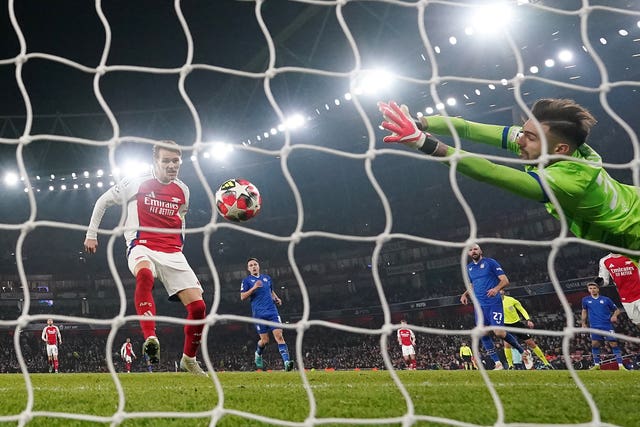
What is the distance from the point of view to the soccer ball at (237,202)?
518 cm

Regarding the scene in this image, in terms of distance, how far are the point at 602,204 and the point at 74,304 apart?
33652 millimetres

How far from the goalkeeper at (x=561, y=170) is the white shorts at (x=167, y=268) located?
266 cm

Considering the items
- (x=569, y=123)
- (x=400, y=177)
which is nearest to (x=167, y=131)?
(x=400, y=177)

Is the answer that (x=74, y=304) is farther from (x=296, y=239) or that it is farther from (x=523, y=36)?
(x=296, y=239)

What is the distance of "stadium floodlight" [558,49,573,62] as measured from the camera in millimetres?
18859

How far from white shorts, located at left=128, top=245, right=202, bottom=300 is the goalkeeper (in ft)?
8.72

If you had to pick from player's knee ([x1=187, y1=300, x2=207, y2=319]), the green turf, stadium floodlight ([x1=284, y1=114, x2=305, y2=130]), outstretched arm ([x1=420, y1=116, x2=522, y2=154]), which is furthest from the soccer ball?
stadium floodlight ([x1=284, y1=114, x2=305, y2=130])

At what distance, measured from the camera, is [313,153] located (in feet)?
96.5

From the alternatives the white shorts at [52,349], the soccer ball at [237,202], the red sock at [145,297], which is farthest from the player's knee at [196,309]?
the white shorts at [52,349]

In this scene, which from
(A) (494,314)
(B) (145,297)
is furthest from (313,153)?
(B) (145,297)

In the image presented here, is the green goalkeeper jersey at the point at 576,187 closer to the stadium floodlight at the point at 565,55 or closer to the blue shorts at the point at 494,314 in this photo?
the blue shorts at the point at 494,314

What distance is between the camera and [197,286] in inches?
203

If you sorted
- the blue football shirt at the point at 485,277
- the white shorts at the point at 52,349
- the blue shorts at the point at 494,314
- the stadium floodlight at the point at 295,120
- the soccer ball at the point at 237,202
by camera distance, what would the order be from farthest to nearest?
the stadium floodlight at the point at 295,120 < the white shorts at the point at 52,349 < the blue football shirt at the point at 485,277 < the blue shorts at the point at 494,314 < the soccer ball at the point at 237,202

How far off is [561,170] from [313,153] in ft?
87.1
